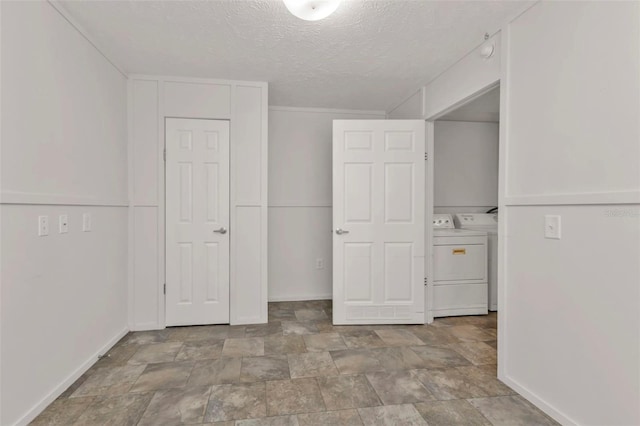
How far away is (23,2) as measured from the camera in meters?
1.75

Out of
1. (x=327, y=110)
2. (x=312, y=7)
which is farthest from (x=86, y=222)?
(x=327, y=110)

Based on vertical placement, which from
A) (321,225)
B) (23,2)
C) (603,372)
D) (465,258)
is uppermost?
(23,2)

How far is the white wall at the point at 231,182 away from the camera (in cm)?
305

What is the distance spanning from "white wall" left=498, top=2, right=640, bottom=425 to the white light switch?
3 cm

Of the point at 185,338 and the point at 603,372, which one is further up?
the point at 603,372

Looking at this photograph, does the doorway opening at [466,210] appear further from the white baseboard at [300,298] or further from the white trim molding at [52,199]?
the white trim molding at [52,199]

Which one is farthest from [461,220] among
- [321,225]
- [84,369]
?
[84,369]

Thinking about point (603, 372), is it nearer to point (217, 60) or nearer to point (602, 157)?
point (602, 157)

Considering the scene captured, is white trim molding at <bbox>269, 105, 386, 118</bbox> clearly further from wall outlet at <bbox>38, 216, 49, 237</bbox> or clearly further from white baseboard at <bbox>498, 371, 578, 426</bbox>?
white baseboard at <bbox>498, 371, 578, 426</bbox>

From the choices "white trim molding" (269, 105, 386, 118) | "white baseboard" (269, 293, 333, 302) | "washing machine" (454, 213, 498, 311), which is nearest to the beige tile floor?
"washing machine" (454, 213, 498, 311)

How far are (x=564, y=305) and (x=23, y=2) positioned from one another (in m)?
3.32

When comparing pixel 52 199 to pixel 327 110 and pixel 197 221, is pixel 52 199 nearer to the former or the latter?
pixel 197 221

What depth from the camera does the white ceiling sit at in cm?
340

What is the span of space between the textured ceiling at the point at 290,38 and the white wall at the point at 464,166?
1.28 m
